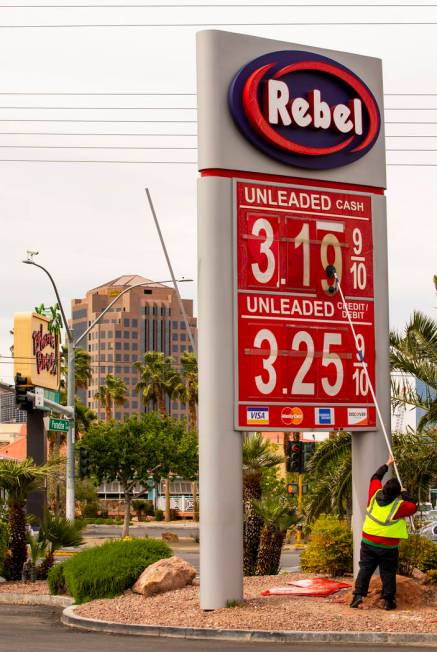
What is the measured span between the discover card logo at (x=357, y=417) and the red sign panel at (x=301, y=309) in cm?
2

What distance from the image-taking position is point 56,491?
59812 mm

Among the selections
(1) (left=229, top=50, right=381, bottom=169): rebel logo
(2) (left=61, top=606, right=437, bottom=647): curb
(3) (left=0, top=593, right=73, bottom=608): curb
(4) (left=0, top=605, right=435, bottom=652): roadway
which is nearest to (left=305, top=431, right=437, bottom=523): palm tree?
(3) (left=0, top=593, right=73, bottom=608): curb

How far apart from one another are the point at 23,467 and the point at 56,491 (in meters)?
38.6

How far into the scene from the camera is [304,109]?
18.1 m

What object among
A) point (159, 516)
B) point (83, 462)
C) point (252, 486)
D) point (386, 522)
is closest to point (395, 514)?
point (386, 522)

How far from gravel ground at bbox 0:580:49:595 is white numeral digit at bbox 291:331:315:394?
6.26 metres

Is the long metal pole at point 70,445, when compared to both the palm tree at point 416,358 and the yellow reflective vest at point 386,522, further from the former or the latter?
the yellow reflective vest at point 386,522

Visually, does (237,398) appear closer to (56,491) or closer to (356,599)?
(356,599)

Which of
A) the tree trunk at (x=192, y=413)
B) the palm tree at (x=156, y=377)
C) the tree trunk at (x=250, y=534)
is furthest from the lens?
the palm tree at (x=156, y=377)

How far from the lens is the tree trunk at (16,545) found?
72.1 ft

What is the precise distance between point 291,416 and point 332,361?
3.73 ft

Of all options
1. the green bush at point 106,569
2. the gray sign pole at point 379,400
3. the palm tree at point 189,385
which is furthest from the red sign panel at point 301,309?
the palm tree at point 189,385

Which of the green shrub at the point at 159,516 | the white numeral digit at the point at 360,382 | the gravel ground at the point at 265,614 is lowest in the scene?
the green shrub at the point at 159,516

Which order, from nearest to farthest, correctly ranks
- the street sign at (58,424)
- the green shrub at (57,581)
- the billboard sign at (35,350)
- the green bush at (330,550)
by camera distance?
the green bush at (330,550) < the green shrub at (57,581) < the street sign at (58,424) < the billboard sign at (35,350)
